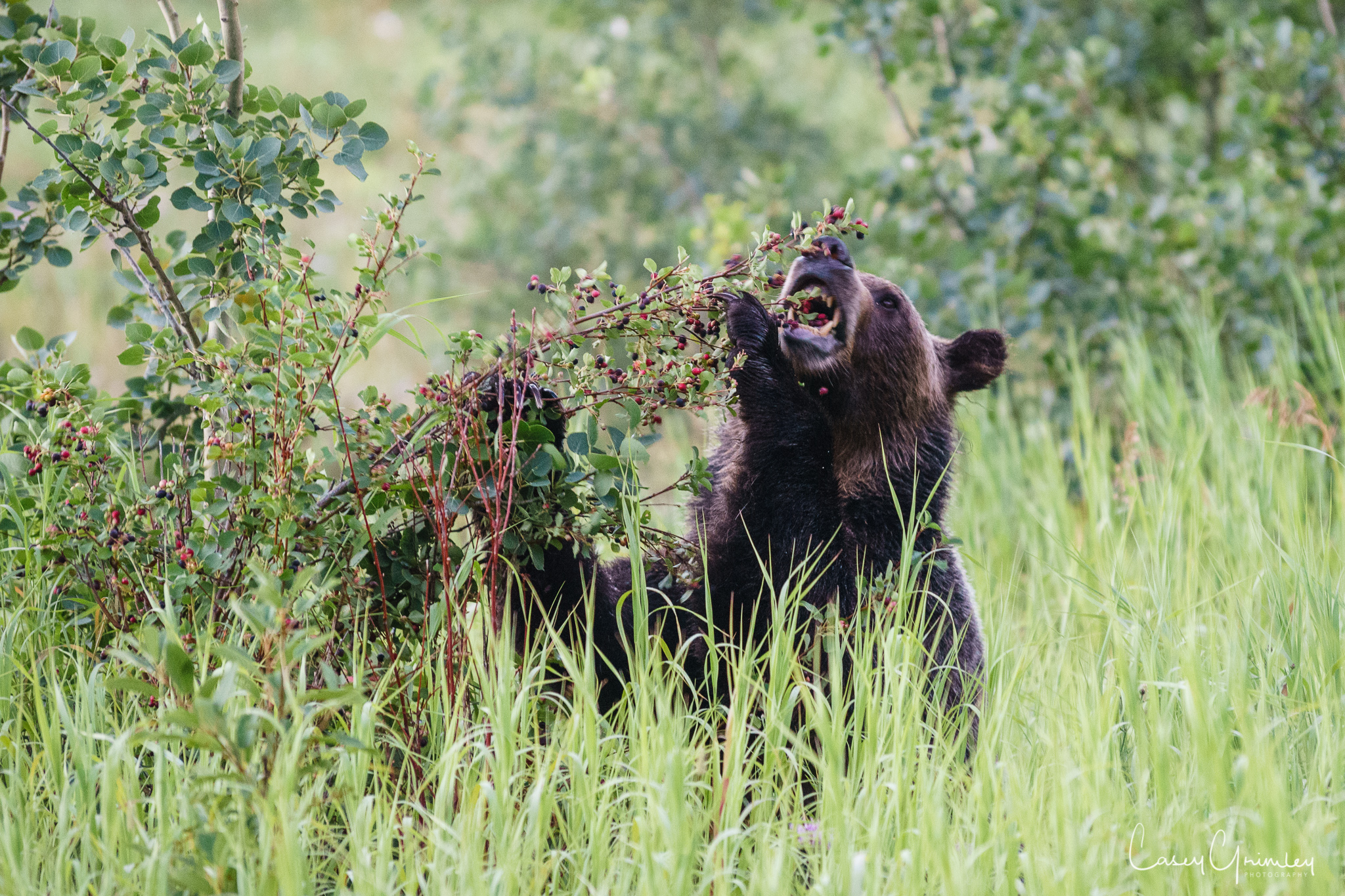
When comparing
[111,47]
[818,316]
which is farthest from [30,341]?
[818,316]

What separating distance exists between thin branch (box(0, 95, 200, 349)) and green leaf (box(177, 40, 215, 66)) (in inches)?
15.3

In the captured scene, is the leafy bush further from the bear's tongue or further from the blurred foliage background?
the blurred foliage background

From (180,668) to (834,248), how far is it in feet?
7.40

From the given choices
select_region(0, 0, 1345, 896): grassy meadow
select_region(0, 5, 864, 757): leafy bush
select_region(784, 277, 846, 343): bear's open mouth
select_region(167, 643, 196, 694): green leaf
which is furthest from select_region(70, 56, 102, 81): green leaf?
select_region(784, 277, 846, 343): bear's open mouth

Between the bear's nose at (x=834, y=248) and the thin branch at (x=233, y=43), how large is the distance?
171 centimetres

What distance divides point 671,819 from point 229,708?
1.05 metres

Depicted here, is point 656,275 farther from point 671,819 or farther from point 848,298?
point 671,819

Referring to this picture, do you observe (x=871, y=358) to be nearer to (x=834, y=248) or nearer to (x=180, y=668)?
(x=834, y=248)

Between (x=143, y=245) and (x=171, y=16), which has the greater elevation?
(x=171, y=16)

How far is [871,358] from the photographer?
385 centimetres

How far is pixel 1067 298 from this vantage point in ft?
21.7

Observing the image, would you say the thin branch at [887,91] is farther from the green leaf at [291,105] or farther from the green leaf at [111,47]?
the green leaf at [111,47]
